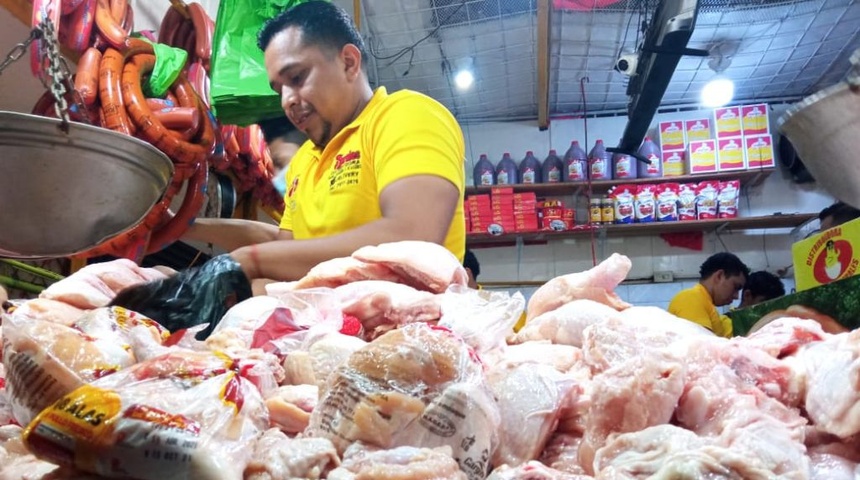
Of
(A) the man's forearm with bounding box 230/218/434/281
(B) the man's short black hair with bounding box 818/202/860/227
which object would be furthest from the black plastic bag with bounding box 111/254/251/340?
(B) the man's short black hair with bounding box 818/202/860/227

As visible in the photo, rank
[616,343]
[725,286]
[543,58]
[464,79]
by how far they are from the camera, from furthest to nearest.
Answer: [464,79] → [543,58] → [725,286] → [616,343]

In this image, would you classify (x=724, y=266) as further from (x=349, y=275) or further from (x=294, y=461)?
(x=294, y=461)

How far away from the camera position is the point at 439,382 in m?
0.65

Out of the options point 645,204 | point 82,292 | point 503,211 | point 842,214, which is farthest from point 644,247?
point 82,292

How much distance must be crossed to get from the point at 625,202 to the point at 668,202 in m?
0.38

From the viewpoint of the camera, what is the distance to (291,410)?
695 millimetres

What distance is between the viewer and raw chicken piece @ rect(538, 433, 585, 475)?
643 mm

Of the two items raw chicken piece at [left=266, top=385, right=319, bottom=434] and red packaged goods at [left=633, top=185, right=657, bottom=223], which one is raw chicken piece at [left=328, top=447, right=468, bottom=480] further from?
red packaged goods at [left=633, top=185, right=657, bottom=223]

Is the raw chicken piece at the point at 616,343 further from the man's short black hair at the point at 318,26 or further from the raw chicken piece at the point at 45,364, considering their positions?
the man's short black hair at the point at 318,26

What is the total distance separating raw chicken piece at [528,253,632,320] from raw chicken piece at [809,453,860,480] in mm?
513

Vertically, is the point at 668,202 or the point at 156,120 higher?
the point at 156,120

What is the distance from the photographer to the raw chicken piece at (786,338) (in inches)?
30.5

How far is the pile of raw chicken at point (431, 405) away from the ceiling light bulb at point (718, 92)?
5699 millimetres

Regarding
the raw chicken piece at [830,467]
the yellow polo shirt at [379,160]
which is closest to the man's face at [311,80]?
the yellow polo shirt at [379,160]
